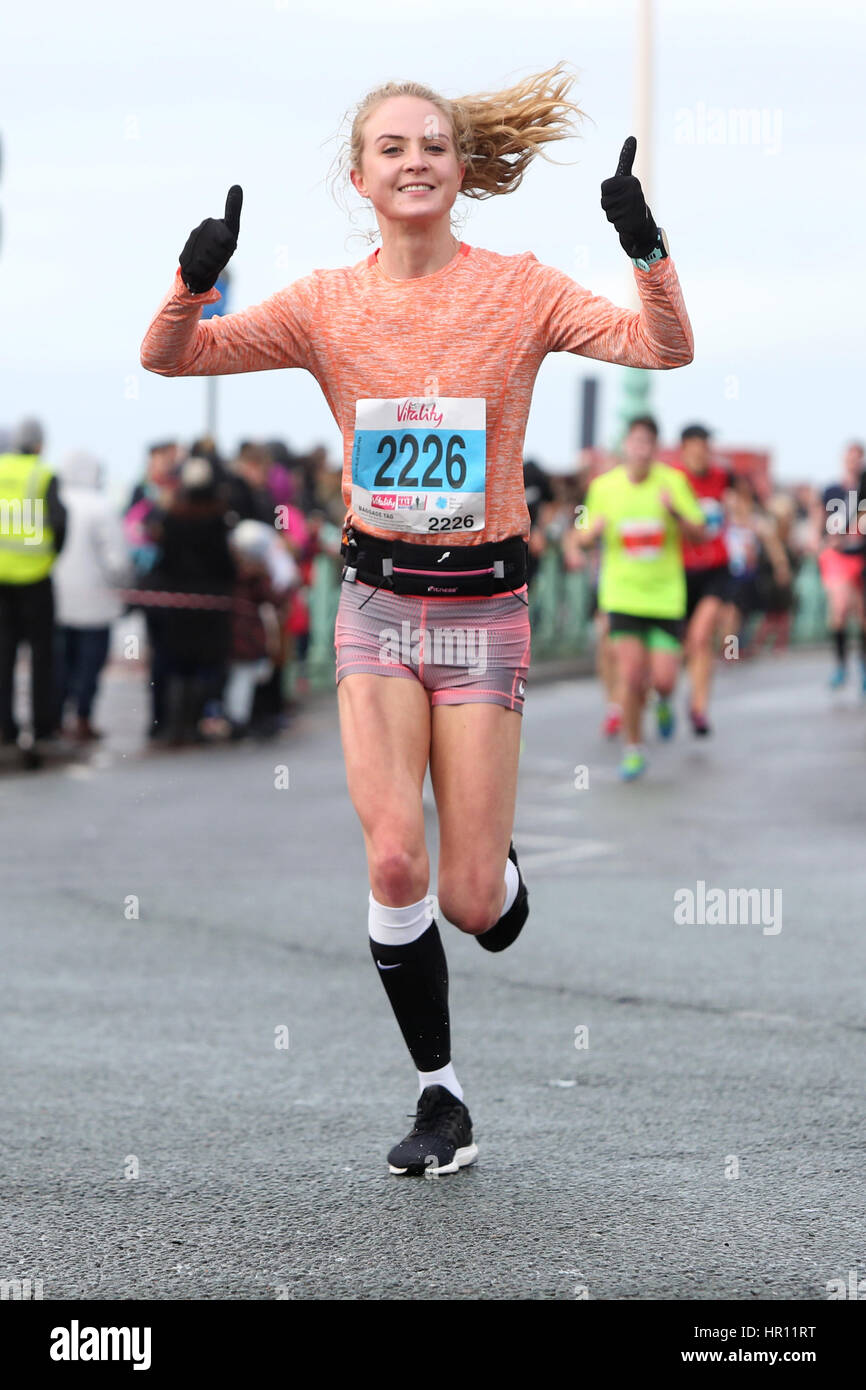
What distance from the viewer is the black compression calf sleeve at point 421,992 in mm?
4562

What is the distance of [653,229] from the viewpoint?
161 inches

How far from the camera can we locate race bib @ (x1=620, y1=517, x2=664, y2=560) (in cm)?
1224

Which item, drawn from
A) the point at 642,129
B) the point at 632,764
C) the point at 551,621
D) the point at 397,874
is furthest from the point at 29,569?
the point at 642,129

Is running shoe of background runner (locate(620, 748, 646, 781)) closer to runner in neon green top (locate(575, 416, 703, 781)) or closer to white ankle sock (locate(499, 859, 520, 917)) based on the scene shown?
runner in neon green top (locate(575, 416, 703, 781))

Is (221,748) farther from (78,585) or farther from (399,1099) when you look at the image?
(399,1099)

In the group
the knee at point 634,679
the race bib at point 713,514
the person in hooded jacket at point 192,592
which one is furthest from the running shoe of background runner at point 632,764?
the person in hooded jacket at point 192,592

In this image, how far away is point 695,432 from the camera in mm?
14234

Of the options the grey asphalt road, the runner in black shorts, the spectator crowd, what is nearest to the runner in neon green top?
the spectator crowd

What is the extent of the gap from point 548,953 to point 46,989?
67.6 inches

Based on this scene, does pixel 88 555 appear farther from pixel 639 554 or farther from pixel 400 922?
pixel 400 922
